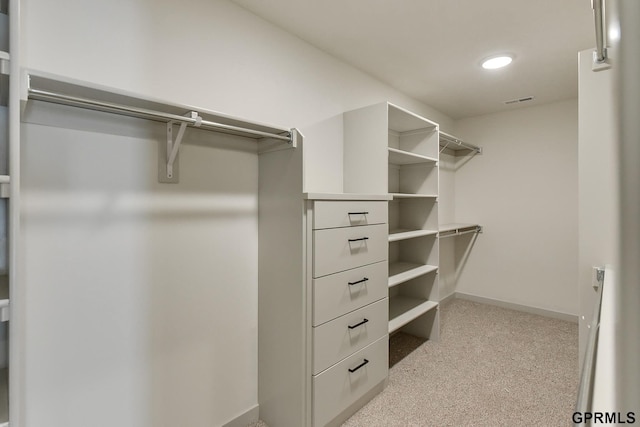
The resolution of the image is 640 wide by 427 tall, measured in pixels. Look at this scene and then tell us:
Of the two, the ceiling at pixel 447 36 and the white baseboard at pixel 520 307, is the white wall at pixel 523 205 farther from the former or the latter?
the ceiling at pixel 447 36

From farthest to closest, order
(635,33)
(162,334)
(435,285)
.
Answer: (435,285), (162,334), (635,33)

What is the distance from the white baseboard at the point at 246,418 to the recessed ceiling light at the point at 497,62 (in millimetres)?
2872

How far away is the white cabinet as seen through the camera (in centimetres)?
159

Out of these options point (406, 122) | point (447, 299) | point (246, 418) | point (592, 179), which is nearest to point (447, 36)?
point (406, 122)

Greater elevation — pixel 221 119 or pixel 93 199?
pixel 221 119

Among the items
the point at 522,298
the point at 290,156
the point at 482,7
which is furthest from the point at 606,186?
the point at 522,298

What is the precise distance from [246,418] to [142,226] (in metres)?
1.22

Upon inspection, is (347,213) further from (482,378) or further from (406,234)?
(482,378)

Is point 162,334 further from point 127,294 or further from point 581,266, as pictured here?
point 581,266

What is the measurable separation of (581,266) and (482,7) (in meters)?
1.48

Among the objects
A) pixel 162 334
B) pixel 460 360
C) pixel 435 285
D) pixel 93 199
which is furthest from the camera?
pixel 435 285

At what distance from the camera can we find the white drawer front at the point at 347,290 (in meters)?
1.62

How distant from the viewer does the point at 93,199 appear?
4.14 feet

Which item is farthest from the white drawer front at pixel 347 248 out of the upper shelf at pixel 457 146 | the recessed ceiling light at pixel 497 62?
the upper shelf at pixel 457 146
